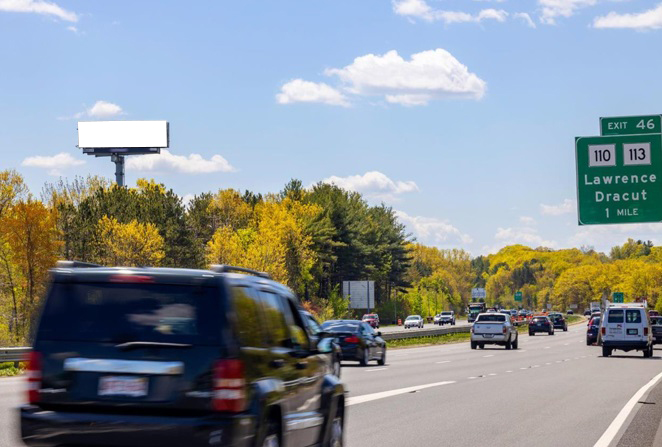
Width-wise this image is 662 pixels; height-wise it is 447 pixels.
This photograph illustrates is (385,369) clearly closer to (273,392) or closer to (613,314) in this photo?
(613,314)

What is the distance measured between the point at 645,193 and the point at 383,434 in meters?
23.2

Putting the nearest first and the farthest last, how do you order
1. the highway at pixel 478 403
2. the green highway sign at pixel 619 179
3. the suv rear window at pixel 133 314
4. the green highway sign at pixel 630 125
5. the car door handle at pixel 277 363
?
the suv rear window at pixel 133 314 → the car door handle at pixel 277 363 → the highway at pixel 478 403 → the green highway sign at pixel 619 179 → the green highway sign at pixel 630 125

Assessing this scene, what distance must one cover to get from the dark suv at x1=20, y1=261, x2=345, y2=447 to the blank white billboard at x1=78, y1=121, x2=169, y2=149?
110m

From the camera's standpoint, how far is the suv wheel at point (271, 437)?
8.38 metres

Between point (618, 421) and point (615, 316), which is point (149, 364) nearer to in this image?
point (618, 421)

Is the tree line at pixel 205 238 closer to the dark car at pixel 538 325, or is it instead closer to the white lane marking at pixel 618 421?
the dark car at pixel 538 325

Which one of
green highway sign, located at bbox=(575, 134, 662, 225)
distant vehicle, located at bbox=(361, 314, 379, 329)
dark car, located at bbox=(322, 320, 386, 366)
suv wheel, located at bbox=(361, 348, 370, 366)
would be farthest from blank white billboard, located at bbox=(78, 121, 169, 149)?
suv wheel, located at bbox=(361, 348, 370, 366)

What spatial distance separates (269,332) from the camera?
29.0 feet

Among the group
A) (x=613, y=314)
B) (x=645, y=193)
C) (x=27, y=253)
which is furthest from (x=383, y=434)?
(x=27, y=253)

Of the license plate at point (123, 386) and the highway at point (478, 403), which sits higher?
the license plate at point (123, 386)

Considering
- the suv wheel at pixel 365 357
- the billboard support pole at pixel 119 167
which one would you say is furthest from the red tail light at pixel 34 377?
the billboard support pole at pixel 119 167

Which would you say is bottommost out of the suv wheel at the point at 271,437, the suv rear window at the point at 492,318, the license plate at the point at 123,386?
the suv wheel at the point at 271,437

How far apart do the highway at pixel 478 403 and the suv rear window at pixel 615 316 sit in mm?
8345

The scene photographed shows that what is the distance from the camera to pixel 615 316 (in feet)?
139
